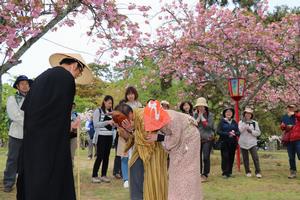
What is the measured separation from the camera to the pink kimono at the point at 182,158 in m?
4.51

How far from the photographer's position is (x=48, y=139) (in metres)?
3.22

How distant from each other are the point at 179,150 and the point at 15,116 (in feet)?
11.8

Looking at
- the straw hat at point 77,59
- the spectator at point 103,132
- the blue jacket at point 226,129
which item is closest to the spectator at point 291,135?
the blue jacket at point 226,129

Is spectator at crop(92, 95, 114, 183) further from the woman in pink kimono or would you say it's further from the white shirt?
the woman in pink kimono

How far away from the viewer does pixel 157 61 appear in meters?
16.7

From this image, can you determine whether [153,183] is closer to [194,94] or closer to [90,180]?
[90,180]

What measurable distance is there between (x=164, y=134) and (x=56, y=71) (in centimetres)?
172

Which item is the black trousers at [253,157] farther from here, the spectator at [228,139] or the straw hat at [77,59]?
the straw hat at [77,59]

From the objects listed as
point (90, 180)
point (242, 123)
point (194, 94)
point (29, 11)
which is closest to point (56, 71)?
point (29, 11)

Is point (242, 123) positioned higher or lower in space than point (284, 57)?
lower

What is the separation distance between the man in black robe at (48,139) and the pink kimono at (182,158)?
144 centimetres

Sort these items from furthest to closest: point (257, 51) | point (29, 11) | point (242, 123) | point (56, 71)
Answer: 1. point (257, 51)
2. point (242, 123)
3. point (29, 11)
4. point (56, 71)

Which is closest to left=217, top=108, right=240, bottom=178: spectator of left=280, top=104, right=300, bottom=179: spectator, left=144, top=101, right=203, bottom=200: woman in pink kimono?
left=280, top=104, right=300, bottom=179: spectator

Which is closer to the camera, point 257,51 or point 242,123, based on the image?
point 242,123
